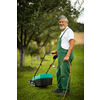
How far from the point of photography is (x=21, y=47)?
478 cm

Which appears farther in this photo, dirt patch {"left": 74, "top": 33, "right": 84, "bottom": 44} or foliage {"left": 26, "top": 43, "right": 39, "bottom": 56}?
foliage {"left": 26, "top": 43, "right": 39, "bottom": 56}

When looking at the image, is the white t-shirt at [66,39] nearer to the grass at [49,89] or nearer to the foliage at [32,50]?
the grass at [49,89]

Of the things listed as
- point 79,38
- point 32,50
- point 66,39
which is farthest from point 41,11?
point 32,50

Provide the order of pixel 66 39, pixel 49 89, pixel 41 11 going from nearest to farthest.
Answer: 1. pixel 66 39
2. pixel 49 89
3. pixel 41 11

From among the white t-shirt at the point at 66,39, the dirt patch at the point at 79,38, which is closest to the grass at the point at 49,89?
the dirt patch at the point at 79,38

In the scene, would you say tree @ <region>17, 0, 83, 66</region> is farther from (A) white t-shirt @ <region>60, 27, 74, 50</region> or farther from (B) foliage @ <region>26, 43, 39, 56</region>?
(B) foliage @ <region>26, 43, 39, 56</region>

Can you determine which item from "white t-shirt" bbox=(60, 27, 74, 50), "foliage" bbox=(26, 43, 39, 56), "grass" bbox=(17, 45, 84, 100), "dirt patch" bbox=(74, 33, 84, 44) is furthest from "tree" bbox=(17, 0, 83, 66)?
"foliage" bbox=(26, 43, 39, 56)

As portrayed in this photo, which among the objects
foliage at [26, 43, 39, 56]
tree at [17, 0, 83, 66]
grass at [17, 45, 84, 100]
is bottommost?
grass at [17, 45, 84, 100]

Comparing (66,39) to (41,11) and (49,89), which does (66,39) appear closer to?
(49,89)

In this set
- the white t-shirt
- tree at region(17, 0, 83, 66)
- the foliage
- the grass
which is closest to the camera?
the white t-shirt

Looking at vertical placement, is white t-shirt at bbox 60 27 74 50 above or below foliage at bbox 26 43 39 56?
above
